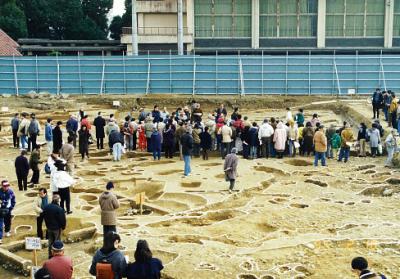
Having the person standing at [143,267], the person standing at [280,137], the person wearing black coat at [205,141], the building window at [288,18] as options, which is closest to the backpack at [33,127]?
the person wearing black coat at [205,141]

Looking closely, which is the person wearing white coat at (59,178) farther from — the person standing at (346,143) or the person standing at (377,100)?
the person standing at (377,100)

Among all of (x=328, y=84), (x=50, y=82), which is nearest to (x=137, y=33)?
(x=50, y=82)

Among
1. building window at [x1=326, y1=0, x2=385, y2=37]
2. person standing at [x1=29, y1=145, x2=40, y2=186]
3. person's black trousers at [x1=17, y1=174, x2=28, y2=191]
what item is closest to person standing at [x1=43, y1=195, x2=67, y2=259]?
person's black trousers at [x1=17, y1=174, x2=28, y2=191]

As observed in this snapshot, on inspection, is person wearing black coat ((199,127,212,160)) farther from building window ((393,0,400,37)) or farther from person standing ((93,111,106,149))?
building window ((393,0,400,37))

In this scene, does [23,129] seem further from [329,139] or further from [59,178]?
[329,139]

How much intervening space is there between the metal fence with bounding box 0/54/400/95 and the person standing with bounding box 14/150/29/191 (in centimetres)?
2106

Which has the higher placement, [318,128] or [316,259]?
[318,128]

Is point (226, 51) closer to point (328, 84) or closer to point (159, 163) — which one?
point (328, 84)

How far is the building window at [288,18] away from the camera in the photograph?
5153 cm

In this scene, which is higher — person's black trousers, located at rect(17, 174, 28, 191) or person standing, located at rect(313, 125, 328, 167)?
person standing, located at rect(313, 125, 328, 167)

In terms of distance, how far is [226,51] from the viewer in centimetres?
5116

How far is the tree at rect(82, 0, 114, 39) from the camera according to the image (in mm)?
66750

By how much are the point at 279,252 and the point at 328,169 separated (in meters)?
9.75

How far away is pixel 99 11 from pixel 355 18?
3008cm
